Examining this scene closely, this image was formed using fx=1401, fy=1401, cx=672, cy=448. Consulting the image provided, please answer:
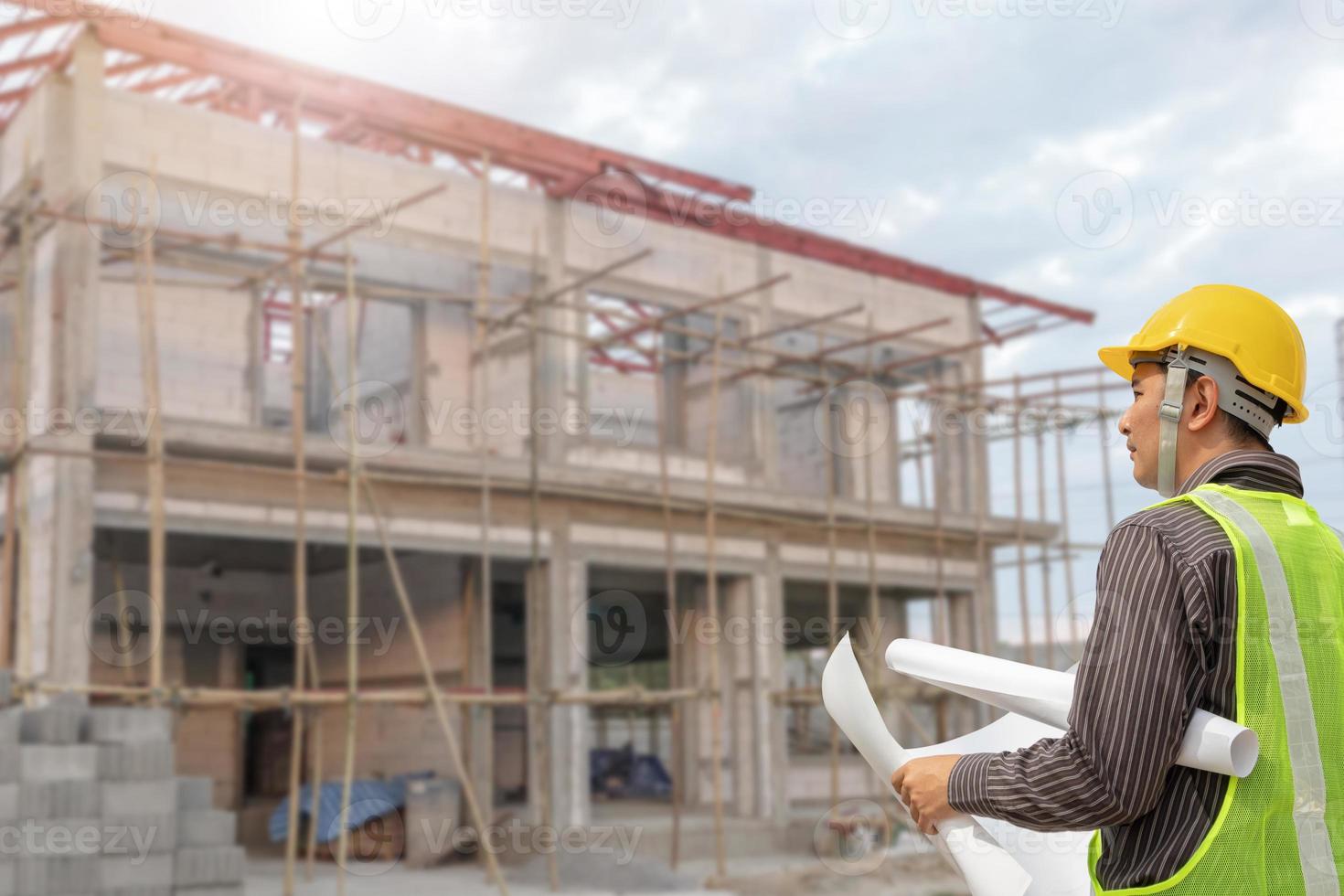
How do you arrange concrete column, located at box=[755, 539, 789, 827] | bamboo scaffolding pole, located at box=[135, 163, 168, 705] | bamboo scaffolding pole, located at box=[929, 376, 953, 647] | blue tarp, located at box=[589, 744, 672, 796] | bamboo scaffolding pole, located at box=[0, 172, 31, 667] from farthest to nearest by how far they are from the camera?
blue tarp, located at box=[589, 744, 672, 796] → bamboo scaffolding pole, located at box=[929, 376, 953, 647] → concrete column, located at box=[755, 539, 789, 827] → bamboo scaffolding pole, located at box=[0, 172, 31, 667] → bamboo scaffolding pole, located at box=[135, 163, 168, 705]

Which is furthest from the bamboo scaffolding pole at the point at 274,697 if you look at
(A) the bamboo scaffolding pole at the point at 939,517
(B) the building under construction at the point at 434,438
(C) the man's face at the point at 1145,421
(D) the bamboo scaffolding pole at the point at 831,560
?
(C) the man's face at the point at 1145,421

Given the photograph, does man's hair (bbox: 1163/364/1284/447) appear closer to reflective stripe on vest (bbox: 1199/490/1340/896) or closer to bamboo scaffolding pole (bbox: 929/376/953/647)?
reflective stripe on vest (bbox: 1199/490/1340/896)

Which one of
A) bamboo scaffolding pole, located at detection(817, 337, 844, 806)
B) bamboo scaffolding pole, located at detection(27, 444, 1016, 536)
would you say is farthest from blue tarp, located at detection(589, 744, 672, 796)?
bamboo scaffolding pole, located at detection(27, 444, 1016, 536)

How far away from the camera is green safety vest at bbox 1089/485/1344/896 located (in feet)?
5.46

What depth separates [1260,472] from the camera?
73.1 inches

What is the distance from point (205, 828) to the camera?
10.1 metres

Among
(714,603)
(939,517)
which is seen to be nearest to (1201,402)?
(714,603)

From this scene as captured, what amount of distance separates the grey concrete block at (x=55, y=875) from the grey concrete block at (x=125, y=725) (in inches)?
32.3

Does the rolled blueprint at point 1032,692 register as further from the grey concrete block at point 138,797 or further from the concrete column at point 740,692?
the concrete column at point 740,692

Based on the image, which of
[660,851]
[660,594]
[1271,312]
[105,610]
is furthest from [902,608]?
[1271,312]

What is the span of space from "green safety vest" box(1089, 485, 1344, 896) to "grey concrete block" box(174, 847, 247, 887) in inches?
371

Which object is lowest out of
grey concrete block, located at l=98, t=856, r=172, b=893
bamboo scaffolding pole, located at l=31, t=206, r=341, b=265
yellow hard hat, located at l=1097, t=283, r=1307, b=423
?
grey concrete block, located at l=98, t=856, r=172, b=893

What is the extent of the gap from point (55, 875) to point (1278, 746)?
916 centimetres

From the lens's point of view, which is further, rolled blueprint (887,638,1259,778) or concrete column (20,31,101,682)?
concrete column (20,31,101,682)
